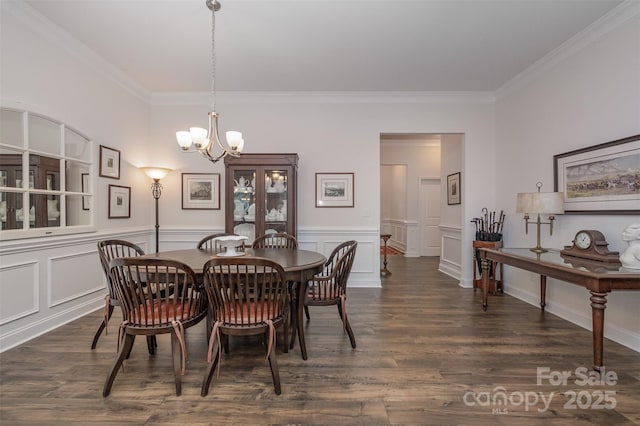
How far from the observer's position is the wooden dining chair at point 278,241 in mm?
3316

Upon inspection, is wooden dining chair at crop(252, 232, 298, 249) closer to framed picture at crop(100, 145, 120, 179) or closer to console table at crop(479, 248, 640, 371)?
framed picture at crop(100, 145, 120, 179)

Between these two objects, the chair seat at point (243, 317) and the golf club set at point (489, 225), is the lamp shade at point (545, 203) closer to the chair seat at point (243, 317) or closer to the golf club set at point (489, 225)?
the golf club set at point (489, 225)

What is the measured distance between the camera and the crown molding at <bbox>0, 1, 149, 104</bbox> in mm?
2497

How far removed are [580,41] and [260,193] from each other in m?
Answer: 3.75

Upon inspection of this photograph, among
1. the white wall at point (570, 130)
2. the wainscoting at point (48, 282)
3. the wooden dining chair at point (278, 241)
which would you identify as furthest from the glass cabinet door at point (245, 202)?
the white wall at point (570, 130)

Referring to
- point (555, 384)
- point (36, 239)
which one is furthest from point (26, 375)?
point (555, 384)

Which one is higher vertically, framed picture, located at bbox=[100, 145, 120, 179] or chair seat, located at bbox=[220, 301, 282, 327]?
framed picture, located at bbox=[100, 145, 120, 179]

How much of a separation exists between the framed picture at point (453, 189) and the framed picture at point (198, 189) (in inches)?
148

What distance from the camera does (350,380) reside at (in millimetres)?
2008

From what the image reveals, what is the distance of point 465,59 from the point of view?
3.38 metres

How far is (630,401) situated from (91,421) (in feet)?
10.2

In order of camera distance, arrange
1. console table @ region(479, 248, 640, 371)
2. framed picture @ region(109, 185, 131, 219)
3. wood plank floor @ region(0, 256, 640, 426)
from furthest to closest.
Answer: framed picture @ region(109, 185, 131, 219)
console table @ region(479, 248, 640, 371)
wood plank floor @ region(0, 256, 640, 426)

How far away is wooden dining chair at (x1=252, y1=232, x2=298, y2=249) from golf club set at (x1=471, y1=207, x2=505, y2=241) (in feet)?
8.55

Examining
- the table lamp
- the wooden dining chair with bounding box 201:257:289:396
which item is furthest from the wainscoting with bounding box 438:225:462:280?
the wooden dining chair with bounding box 201:257:289:396
